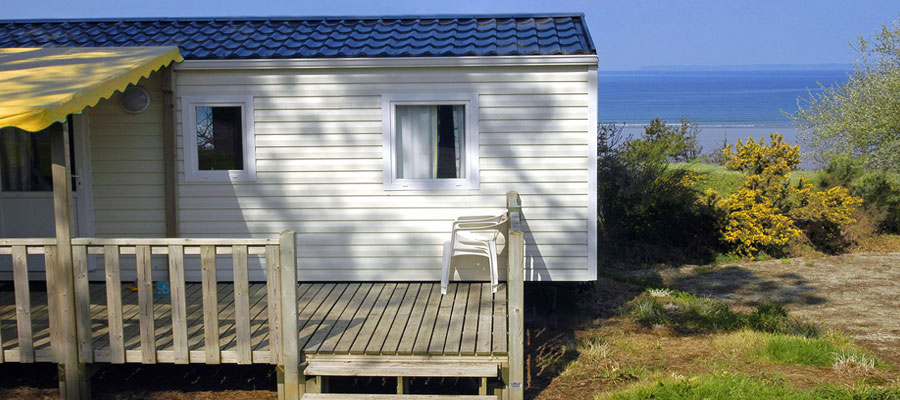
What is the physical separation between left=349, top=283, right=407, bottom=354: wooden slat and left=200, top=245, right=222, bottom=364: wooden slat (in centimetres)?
90

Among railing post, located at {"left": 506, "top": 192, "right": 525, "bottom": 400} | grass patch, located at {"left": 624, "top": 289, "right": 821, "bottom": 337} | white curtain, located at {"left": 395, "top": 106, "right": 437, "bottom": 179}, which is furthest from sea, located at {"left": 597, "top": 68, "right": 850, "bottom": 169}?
railing post, located at {"left": 506, "top": 192, "right": 525, "bottom": 400}

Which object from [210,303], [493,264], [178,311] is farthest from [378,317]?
[178,311]

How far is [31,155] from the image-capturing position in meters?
7.36

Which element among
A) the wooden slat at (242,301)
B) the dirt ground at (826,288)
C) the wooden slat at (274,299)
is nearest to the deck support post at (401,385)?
the wooden slat at (274,299)

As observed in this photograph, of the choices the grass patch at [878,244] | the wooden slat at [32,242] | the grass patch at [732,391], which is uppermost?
the wooden slat at [32,242]

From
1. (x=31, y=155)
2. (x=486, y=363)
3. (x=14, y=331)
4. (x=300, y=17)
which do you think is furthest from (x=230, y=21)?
(x=486, y=363)

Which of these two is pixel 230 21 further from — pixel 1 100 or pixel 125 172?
→ pixel 1 100

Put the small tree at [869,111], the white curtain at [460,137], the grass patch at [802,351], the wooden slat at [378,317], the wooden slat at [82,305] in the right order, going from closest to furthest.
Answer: the wooden slat at [82,305]
the wooden slat at [378,317]
the grass patch at [802,351]
the white curtain at [460,137]
the small tree at [869,111]

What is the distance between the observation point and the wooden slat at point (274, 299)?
511 centimetres

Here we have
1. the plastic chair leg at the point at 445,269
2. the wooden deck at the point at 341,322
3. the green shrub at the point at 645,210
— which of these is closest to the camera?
the wooden deck at the point at 341,322

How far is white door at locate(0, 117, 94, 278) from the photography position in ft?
24.1

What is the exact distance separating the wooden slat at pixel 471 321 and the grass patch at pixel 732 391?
99cm

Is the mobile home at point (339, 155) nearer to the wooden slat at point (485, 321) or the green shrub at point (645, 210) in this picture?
the wooden slat at point (485, 321)

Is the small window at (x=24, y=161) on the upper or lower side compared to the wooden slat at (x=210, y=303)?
upper
